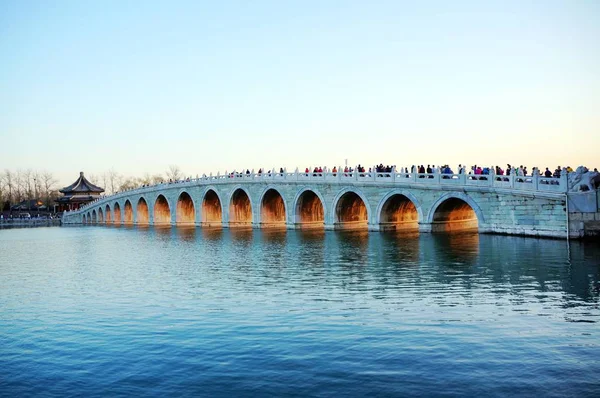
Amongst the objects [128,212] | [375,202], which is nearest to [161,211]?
[128,212]

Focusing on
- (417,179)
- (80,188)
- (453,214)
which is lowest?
(453,214)

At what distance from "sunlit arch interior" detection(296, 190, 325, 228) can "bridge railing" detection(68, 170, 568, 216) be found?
5.25ft

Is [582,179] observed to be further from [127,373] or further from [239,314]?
[127,373]

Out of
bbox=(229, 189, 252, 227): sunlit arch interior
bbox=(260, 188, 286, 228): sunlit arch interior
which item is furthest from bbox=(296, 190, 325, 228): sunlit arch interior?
bbox=(229, 189, 252, 227): sunlit arch interior

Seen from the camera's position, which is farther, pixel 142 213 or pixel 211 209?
pixel 142 213

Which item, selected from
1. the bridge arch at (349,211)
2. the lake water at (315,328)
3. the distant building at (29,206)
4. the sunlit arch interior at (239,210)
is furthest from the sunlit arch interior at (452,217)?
the distant building at (29,206)

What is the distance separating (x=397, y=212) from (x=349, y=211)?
3701mm

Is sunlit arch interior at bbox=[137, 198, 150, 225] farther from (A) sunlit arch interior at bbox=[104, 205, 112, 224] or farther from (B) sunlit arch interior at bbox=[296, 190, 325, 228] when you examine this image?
(B) sunlit arch interior at bbox=[296, 190, 325, 228]

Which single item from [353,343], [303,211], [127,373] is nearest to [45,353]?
[127,373]

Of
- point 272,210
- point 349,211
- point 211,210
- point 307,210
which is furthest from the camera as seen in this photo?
point 211,210

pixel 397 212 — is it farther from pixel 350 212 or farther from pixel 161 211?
pixel 161 211

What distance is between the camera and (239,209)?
44250mm

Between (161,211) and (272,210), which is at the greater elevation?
(161,211)

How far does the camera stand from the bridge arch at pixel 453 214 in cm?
2519
